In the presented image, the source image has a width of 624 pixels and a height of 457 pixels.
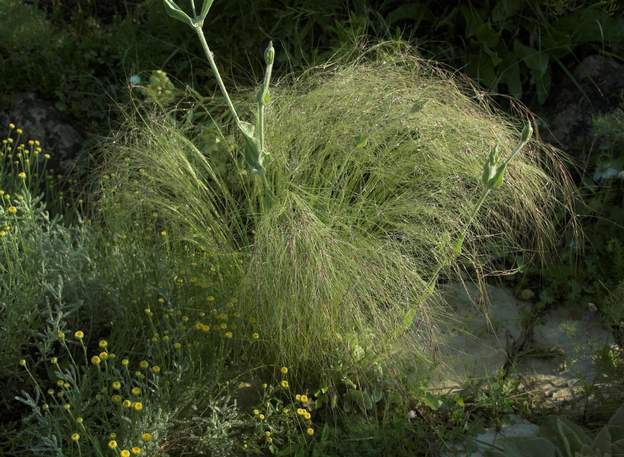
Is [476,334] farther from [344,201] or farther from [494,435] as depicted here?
[344,201]

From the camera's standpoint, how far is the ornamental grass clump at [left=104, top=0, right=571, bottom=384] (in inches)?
88.4

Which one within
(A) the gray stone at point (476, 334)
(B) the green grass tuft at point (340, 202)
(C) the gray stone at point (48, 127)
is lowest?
(A) the gray stone at point (476, 334)

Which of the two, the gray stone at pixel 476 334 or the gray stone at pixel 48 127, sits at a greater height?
the gray stone at pixel 48 127

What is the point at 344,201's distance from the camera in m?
2.76

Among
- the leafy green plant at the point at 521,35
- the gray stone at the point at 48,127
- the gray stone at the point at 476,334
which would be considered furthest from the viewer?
the gray stone at the point at 48,127

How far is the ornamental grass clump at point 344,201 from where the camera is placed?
2.25 metres

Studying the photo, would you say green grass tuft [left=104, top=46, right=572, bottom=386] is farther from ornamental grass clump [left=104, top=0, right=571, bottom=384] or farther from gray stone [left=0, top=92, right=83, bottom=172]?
gray stone [left=0, top=92, right=83, bottom=172]

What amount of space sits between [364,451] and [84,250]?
1127 millimetres

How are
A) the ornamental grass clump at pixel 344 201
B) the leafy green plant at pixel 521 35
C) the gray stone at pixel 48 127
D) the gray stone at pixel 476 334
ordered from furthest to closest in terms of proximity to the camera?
the gray stone at pixel 48 127, the leafy green plant at pixel 521 35, the gray stone at pixel 476 334, the ornamental grass clump at pixel 344 201

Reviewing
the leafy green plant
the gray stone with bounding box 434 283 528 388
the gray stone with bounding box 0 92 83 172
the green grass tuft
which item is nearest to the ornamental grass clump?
the green grass tuft

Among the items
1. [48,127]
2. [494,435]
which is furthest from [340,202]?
[48,127]

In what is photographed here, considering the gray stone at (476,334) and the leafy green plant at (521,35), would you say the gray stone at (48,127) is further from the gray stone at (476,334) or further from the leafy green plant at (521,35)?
the gray stone at (476,334)

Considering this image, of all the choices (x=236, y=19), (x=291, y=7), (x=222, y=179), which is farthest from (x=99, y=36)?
(x=222, y=179)

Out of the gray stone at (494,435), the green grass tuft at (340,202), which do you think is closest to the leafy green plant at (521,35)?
the green grass tuft at (340,202)
